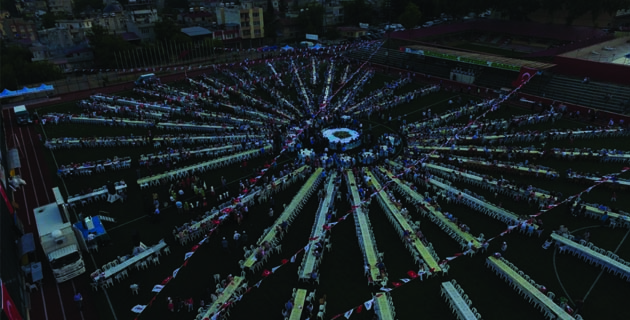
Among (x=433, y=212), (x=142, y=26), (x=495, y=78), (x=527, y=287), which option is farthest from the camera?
(x=142, y=26)

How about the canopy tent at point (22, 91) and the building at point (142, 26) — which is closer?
the canopy tent at point (22, 91)

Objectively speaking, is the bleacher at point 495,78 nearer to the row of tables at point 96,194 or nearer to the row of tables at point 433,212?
the row of tables at point 433,212

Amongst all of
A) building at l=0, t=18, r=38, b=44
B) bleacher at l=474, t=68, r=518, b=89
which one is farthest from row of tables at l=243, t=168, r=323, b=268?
building at l=0, t=18, r=38, b=44

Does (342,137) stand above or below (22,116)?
below

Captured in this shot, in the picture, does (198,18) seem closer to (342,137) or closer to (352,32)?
(352,32)

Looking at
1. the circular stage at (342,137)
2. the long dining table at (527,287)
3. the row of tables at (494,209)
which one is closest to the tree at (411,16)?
the circular stage at (342,137)

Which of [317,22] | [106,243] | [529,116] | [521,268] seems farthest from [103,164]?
[317,22]

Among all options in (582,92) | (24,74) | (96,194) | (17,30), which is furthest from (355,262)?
(17,30)
